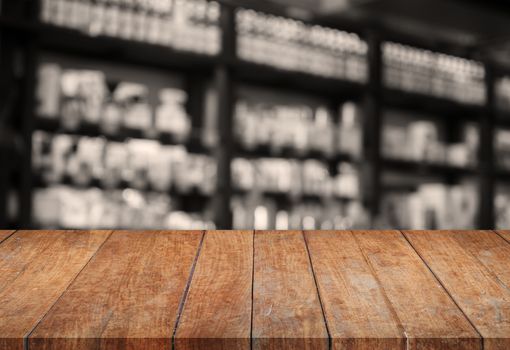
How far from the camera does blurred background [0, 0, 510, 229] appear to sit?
10.8ft

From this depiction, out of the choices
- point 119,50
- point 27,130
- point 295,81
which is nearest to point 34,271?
point 27,130

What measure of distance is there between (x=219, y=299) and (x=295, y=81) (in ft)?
9.69

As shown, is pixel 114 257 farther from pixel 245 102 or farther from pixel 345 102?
pixel 345 102

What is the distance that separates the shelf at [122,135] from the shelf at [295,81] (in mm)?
441

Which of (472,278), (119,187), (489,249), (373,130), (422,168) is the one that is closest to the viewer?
(472,278)

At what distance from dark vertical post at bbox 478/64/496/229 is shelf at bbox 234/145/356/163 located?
1.17 metres

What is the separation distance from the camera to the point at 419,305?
123cm

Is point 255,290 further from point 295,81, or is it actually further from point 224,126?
point 295,81

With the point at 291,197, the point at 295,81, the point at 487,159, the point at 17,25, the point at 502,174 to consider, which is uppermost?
the point at 17,25

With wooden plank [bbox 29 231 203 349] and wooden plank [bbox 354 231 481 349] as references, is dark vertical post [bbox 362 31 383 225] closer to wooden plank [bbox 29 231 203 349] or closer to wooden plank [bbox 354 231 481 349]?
wooden plank [bbox 354 231 481 349]

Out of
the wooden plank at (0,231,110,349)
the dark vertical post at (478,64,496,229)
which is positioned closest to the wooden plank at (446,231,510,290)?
the wooden plank at (0,231,110,349)

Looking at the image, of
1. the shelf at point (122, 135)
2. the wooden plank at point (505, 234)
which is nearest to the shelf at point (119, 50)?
the shelf at point (122, 135)

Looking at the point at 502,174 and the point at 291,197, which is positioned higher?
the point at 502,174

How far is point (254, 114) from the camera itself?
3920 mm
